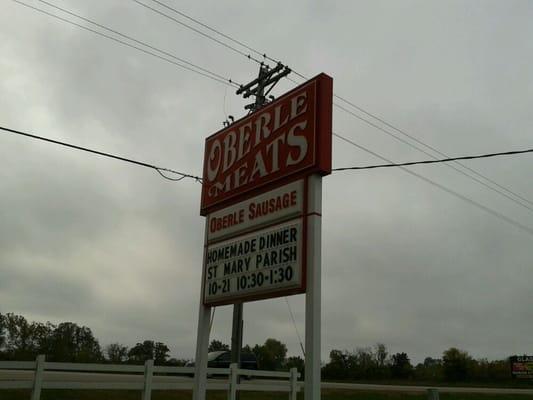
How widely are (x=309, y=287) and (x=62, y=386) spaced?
665cm

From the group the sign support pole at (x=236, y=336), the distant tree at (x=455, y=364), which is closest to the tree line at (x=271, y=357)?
the distant tree at (x=455, y=364)

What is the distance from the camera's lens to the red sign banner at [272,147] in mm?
8258

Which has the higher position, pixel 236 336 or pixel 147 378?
pixel 236 336

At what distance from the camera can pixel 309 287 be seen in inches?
297

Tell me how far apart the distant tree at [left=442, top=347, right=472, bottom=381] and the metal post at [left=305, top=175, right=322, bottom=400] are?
6739 centimetres

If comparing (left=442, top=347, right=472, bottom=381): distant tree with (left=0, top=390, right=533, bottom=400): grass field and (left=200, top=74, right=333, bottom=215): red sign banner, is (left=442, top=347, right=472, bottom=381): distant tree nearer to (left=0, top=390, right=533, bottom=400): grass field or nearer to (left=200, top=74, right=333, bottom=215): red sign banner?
(left=0, top=390, right=533, bottom=400): grass field

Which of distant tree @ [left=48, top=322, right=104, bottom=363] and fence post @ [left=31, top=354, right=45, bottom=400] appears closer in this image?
fence post @ [left=31, top=354, right=45, bottom=400]

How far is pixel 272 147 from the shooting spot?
356 inches

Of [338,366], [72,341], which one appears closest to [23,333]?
[72,341]

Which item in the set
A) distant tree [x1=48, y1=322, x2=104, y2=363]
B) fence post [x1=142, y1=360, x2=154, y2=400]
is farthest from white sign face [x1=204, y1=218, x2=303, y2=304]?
distant tree [x1=48, y1=322, x2=104, y2=363]

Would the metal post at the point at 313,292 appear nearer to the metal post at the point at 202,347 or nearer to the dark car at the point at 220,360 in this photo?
the metal post at the point at 202,347

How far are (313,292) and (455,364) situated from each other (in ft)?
241

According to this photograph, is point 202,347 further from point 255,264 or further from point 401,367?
point 401,367

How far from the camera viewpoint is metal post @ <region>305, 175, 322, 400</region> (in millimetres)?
7250
